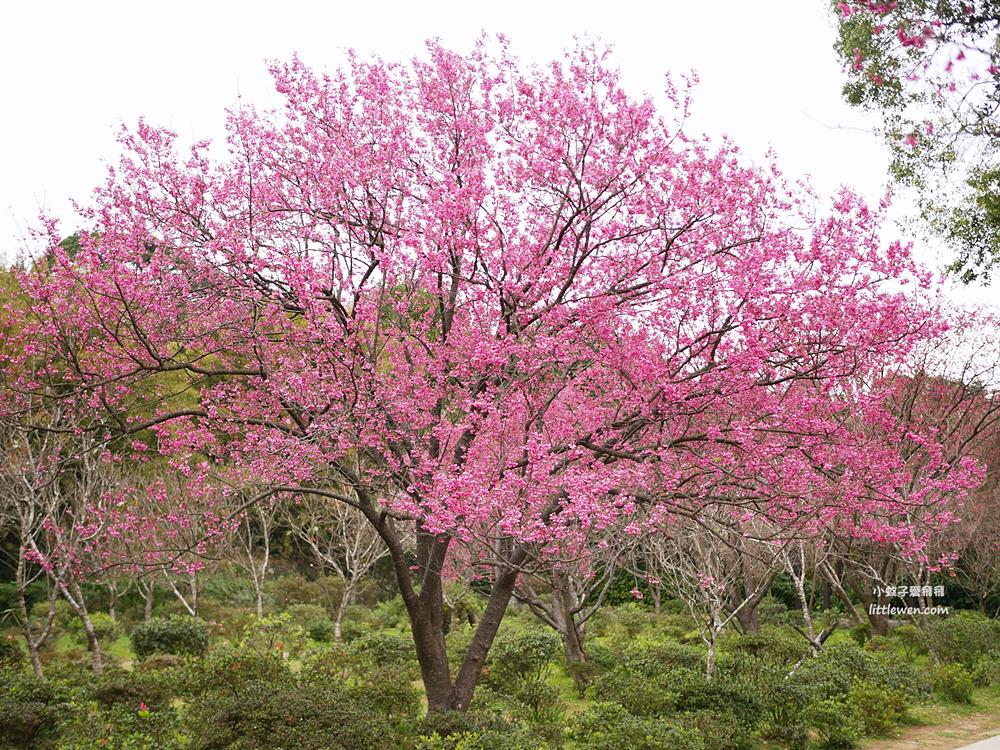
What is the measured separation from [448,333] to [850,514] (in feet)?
13.5

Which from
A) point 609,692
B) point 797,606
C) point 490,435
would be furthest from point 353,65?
point 797,606

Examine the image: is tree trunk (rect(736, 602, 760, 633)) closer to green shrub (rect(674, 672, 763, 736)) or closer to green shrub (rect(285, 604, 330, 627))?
green shrub (rect(674, 672, 763, 736))

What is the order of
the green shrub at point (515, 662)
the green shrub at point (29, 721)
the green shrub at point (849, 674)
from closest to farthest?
the green shrub at point (29, 721) < the green shrub at point (849, 674) < the green shrub at point (515, 662)

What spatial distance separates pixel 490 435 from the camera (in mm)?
6969

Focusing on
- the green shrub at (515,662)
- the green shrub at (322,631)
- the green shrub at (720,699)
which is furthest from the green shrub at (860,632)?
the green shrub at (322,631)

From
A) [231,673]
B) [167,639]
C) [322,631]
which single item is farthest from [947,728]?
[322,631]

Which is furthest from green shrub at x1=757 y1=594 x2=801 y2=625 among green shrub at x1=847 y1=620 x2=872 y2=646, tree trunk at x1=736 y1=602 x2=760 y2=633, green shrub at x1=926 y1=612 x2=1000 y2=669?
green shrub at x1=926 y1=612 x2=1000 y2=669

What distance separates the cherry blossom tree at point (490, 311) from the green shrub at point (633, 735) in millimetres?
1222

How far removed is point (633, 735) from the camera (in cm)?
698

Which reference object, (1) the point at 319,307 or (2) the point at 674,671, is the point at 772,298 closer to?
(1) the point at 319,307

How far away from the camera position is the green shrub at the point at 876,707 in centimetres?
898

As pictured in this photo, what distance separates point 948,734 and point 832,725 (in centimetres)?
188

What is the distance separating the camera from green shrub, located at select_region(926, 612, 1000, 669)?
13.1 meters

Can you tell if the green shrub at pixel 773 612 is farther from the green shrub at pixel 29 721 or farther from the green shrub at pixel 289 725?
the green shrub at pixel 29 721
